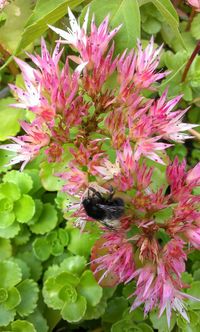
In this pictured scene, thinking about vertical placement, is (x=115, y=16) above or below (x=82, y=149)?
above

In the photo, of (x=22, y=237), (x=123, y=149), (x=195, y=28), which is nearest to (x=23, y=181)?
(x=22, y=237)

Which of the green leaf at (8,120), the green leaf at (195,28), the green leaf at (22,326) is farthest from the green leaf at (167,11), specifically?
the green leaf at (22,326)

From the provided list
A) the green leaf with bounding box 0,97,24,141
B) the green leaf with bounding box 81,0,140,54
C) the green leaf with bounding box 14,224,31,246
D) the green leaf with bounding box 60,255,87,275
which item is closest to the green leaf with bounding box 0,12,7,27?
the green leaf with bounding box 0,97,24,141

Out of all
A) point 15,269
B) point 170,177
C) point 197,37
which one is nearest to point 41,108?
point 170,177

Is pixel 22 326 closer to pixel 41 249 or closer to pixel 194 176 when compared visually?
pixel 41 249

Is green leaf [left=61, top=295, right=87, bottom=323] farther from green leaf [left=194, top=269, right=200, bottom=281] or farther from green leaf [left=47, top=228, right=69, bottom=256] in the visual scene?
green leaf [left=194, top=269, right=200, bottom=281]

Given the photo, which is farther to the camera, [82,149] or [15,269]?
[15,269]

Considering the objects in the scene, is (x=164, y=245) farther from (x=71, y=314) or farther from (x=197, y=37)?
(x=197, y=37)
